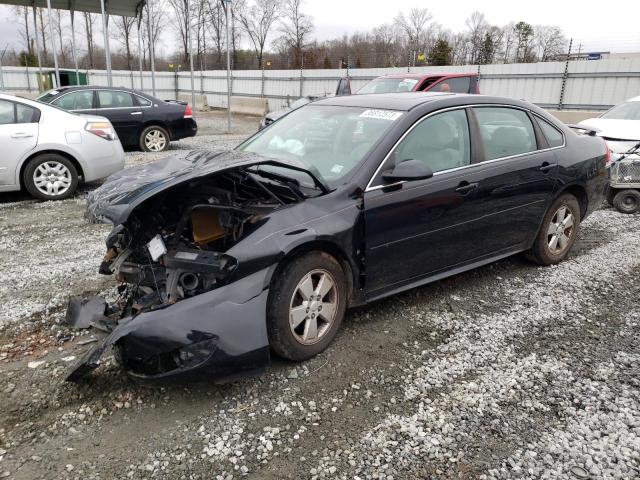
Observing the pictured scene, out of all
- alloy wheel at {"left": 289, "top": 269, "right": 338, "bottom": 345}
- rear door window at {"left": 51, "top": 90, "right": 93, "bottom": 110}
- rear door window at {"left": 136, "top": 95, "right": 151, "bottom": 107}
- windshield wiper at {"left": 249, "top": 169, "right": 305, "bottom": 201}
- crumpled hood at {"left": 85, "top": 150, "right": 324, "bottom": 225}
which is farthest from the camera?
rear door window at {"left": 136, "top": 95, "right": 151, "bottom": 107}

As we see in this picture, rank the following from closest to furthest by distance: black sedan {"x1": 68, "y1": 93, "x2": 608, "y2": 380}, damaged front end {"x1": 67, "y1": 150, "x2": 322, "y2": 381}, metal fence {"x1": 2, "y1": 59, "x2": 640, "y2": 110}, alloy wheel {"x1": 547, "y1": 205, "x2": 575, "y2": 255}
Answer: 1. damaged front end {"x1": 67, "y1": 150, "x2": 322, "y2": 381}
2. black sedan {"x1": 68, "y1": 93, "x2": 608, "y2": 380}
3. alloy wheel {"x1": 547, "y1": 205, "x2": 575, "y2": 255}
4. metal fence {"x1": 2, "y1": 59, "x2": 640, "y2": 110}

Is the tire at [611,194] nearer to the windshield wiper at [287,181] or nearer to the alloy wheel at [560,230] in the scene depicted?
the alloy wheel at [560,230]

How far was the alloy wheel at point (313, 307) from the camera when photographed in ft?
10.2

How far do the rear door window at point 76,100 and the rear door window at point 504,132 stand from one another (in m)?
9.39

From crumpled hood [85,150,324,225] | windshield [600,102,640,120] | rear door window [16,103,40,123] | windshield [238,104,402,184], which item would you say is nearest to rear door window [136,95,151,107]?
rear door window [16,103,40,123]

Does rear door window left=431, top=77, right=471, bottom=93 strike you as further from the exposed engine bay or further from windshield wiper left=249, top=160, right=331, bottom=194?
the exposed engine bay

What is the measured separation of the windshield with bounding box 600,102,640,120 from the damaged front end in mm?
7762

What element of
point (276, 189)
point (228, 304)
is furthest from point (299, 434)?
point (276, 189)

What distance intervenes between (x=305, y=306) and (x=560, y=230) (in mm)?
3055

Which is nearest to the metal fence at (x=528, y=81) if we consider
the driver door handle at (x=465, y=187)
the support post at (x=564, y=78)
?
the support post at (x=564, y=78)

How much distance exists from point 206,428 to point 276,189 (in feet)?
4.81

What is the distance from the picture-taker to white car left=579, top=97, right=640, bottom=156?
7.46 m

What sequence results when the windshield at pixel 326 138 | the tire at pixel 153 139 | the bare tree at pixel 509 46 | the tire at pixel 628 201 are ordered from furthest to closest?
the bare tree at pixel 509 46 < the tire at pixel 153 139 < the tire at pixel 628 201 < the windshield at pixel 326 138

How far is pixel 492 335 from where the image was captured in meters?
3.64
